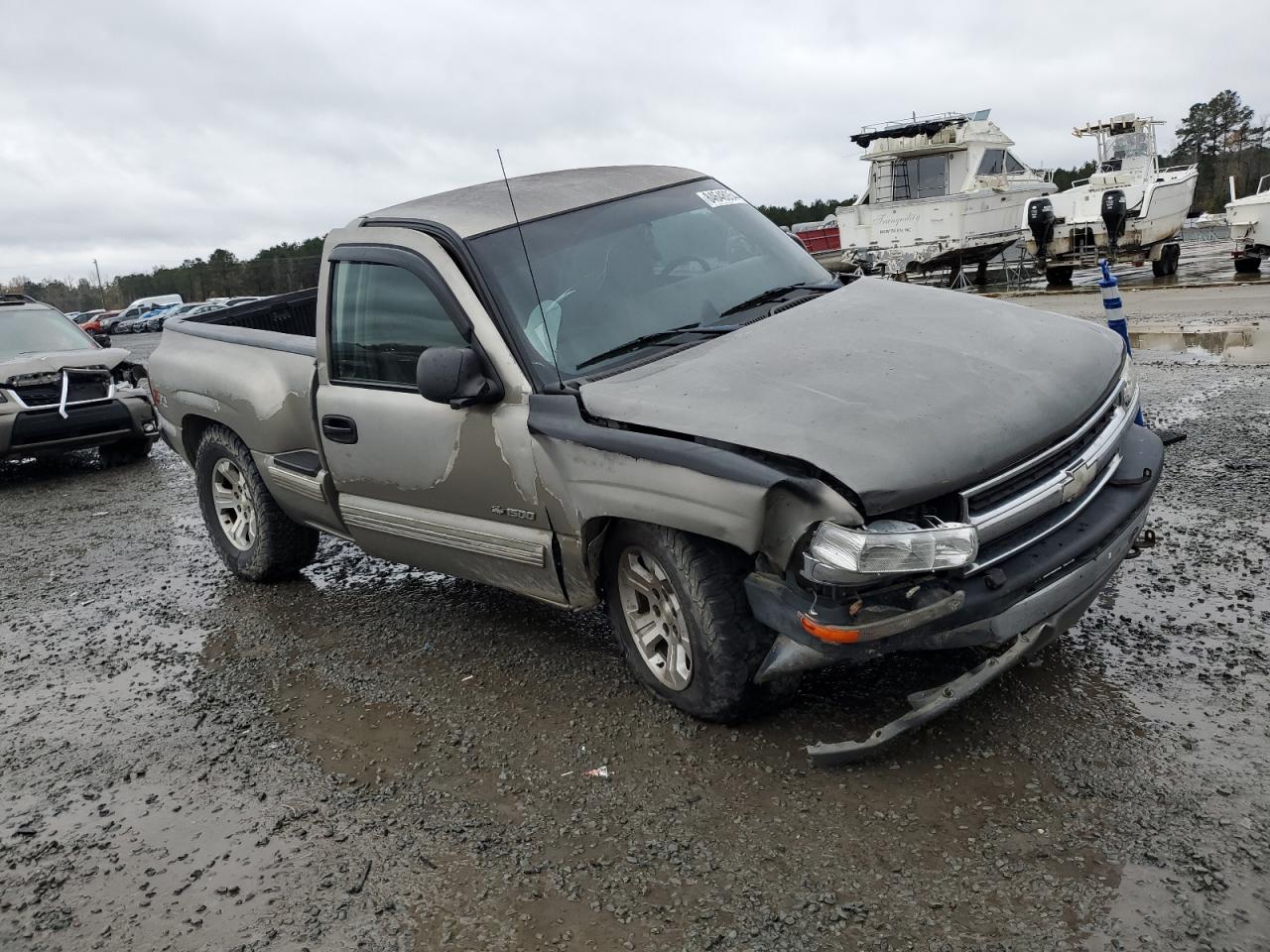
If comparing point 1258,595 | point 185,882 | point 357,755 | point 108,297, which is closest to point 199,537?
point 357,755

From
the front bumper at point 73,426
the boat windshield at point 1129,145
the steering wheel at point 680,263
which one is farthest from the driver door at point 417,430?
the boat windshield at point 1129,145

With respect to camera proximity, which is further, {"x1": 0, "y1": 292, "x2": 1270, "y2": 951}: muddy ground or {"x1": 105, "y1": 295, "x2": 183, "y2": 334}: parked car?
{"x1": 105, "y1": 295, "x2": 183, "y2": 334}: parked car

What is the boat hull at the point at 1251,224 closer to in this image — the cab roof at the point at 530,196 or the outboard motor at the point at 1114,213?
the outboard motor at the point at 1114,213

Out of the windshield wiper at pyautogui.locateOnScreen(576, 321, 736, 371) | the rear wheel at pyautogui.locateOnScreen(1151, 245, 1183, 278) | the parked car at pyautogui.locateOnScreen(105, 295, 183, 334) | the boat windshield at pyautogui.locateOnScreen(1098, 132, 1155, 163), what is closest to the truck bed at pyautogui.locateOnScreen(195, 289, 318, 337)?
the windshield wiper at pyautogui.locateOnScreen(576, 321, 736, 371)

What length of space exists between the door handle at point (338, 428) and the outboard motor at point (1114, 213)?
19089mm

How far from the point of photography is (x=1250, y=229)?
18.8 meters

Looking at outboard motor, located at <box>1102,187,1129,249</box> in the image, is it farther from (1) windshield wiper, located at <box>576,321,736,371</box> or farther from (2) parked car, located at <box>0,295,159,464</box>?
(1) windshield wiper, located at <box>576,321,736,371</box>

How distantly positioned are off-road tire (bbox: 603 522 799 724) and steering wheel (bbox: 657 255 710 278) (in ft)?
4.06

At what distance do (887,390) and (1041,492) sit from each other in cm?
56

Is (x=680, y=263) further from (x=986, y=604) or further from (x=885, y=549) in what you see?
(x=986, y=604)

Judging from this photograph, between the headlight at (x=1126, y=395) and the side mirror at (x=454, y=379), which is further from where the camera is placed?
the headlight at (x=1126, y=395)

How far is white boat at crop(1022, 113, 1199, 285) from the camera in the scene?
68.9 feet

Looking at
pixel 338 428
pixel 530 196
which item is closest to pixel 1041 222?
pixel 530 196

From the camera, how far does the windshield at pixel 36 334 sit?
10.4 meters
